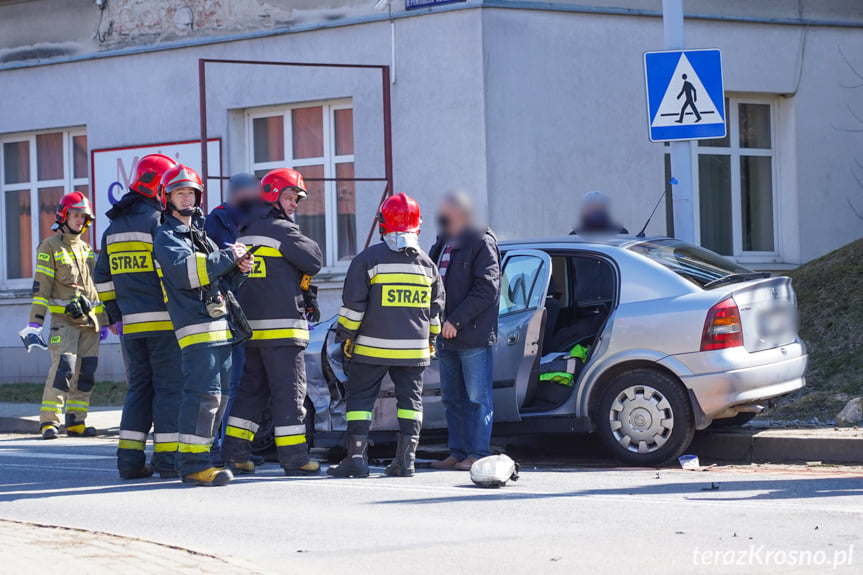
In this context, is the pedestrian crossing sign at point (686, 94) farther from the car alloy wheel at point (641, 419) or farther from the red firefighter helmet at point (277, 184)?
the red firefighter helmet at point (277, 184)

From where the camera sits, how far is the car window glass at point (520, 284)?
29.6ft

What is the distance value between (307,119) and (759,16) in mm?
5733

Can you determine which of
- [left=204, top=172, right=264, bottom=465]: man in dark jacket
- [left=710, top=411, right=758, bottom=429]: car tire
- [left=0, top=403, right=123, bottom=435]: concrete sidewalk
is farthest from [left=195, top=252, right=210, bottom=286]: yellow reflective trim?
[left=0, top=403, right=123, bottom=435]: concrete sidewalk

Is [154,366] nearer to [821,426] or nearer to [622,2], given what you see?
[821,426]

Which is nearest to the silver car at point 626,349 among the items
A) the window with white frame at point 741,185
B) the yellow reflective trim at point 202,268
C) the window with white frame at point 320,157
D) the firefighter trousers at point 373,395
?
the firefighter trousers at point 373,395

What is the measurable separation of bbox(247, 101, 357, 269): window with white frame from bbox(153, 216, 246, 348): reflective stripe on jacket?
7.91 meters

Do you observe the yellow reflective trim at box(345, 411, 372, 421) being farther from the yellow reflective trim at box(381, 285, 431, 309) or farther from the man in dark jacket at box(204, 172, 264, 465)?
the man in dark jacket at box(204, 172, 264, 465)

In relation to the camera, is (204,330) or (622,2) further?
(622,2)

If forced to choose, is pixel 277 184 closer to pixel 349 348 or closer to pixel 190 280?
pixel 190 280

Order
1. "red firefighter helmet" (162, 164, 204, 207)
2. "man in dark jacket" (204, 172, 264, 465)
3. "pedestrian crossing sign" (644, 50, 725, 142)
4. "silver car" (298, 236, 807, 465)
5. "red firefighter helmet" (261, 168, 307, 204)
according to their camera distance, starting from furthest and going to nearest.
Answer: "pedestrian crossing sign" (644, 50, 725, 142) < "man in dark jacket" (204, 172, 264, 465) < "silver car" (298, 236, 807, 465) < "red firefighter helmet" (261, 168, 307, 204) < "red firefighter helmet" (162, 164, 204, 207)

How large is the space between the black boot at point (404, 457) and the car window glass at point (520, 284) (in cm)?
128

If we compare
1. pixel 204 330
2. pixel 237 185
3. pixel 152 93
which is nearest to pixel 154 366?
pixel 204 330

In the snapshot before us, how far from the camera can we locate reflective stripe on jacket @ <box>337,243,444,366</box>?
8203mm

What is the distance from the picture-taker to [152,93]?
16.6 metres
